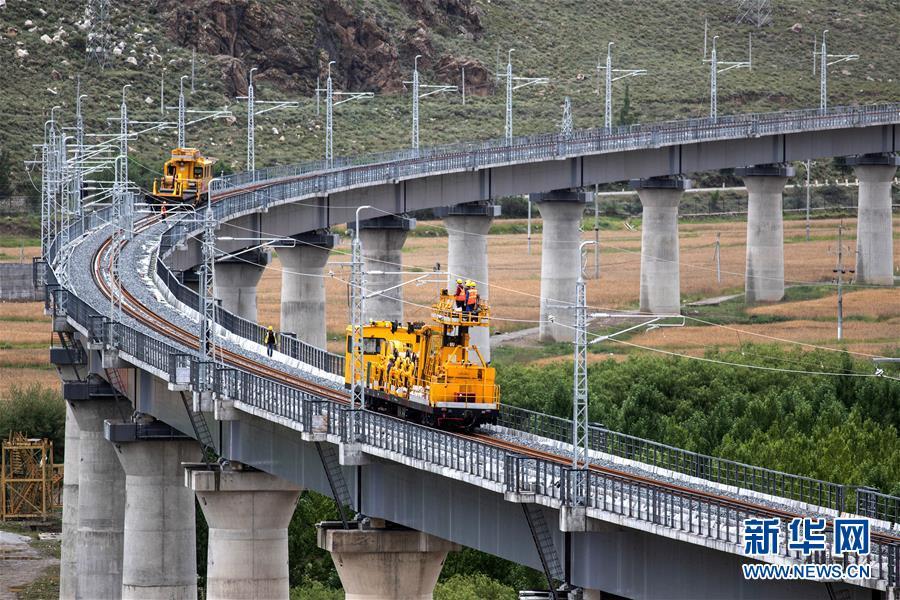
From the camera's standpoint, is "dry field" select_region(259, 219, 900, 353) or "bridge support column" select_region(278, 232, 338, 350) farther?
"dry field" select_region(259, 219, 900, 353)

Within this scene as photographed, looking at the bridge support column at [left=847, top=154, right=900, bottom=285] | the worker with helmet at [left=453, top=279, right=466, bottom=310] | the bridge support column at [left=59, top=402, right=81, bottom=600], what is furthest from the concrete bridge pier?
the bridge support column at [left=847, top=154, right=900, bottom=285]

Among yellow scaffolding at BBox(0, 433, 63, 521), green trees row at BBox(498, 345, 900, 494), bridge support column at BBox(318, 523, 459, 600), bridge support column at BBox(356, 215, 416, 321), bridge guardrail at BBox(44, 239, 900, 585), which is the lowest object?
yellow scaffolding at BBox(0, 433, 63, 521)

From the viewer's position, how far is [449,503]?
53594 millimetres

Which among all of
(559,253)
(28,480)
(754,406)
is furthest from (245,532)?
(559,253)

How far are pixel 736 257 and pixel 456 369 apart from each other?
121 m

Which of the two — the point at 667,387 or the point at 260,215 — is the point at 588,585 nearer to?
the point at 667,387

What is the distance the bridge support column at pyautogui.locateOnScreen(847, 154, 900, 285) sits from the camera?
16862 centimetres

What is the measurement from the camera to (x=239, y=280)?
11744 centimetres

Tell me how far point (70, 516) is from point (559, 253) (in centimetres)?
5664

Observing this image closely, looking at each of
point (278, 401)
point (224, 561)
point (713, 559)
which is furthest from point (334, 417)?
point (713, 559)

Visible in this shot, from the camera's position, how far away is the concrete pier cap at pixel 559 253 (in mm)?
137500

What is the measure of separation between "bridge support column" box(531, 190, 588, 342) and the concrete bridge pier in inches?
1025

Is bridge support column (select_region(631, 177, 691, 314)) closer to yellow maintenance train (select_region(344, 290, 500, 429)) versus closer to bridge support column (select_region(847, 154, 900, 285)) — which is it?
bridge support column (select_region(847, 154, 900, 285))

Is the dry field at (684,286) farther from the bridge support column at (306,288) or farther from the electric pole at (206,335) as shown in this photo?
the electric pole at (206,335)
